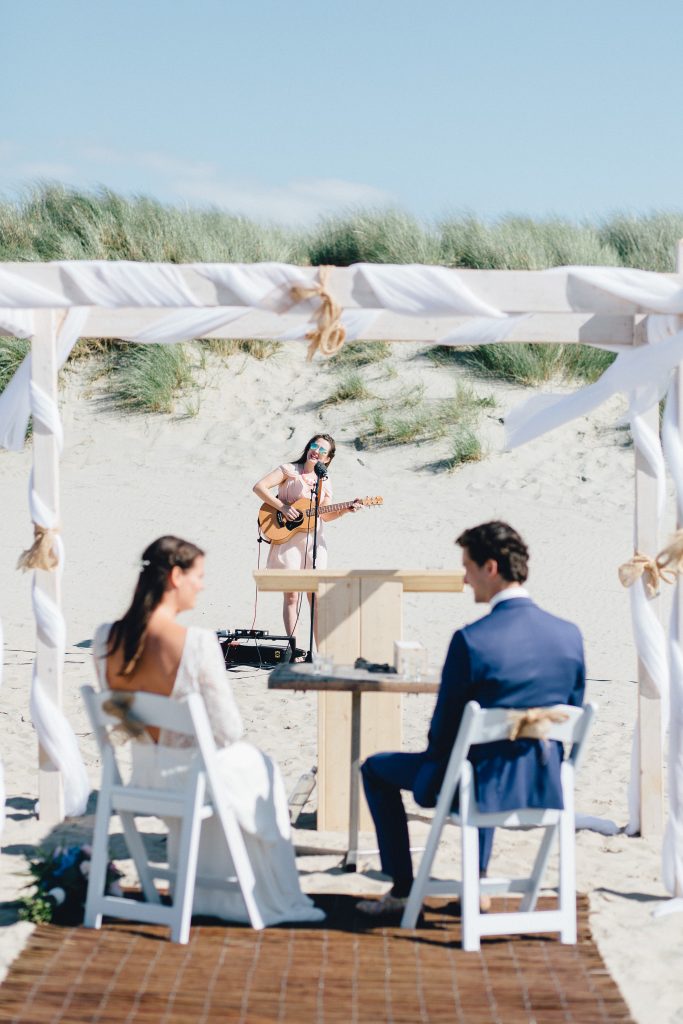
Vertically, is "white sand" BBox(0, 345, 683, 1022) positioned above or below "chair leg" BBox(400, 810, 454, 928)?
above

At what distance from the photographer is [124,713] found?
177 inches

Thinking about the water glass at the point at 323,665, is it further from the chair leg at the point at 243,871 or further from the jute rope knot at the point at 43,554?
the jute rope knot at the point at 43,554

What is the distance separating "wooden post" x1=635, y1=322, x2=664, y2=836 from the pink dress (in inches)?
153

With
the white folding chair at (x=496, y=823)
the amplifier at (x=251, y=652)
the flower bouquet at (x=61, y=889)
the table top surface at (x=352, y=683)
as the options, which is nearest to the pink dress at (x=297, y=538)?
the amplifier at (x=251, y=652)

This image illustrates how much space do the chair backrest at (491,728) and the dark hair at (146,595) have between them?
112 cm

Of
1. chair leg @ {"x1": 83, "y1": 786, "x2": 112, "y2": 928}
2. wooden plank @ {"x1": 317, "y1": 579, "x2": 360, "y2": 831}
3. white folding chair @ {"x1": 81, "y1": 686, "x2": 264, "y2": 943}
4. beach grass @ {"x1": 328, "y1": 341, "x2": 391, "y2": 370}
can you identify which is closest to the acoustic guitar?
wooden plank @ {"x1": 317, "y1": 579, "x2": 360, "y2": 831}

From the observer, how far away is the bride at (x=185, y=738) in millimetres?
4570

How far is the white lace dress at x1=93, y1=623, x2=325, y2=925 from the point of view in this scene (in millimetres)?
4566

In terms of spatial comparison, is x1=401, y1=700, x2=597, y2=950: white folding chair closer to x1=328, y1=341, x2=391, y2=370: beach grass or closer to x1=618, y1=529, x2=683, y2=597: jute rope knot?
x1=618, y1=529, x2=683, y2=597: jute rope knot

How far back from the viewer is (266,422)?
17.7 metres

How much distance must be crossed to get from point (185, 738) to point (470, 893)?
1.11 metres

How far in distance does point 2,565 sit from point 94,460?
3.70 m

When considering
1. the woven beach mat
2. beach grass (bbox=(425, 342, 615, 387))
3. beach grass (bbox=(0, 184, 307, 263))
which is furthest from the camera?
beach grass (bbox=(0, 184, 307, 263))

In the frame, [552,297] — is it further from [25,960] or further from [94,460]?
[94,460]
